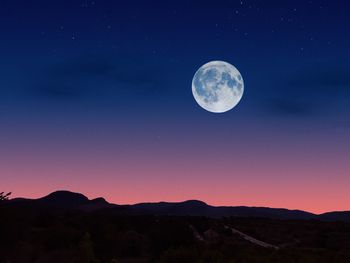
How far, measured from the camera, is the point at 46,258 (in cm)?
2933

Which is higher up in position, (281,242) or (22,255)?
(281,242)

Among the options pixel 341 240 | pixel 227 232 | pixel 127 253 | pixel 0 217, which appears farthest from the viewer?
pixel 227 232

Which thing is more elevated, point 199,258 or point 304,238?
point 304,238

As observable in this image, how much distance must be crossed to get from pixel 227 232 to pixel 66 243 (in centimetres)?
2809

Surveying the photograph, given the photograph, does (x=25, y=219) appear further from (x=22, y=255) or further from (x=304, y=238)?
(x=304, y=238)

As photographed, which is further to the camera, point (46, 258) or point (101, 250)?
point (101, 250)

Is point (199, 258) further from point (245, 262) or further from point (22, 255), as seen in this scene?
point (22, 255)

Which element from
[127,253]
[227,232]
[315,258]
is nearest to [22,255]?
[127,253]

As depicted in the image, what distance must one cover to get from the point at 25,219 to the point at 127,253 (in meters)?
7.17

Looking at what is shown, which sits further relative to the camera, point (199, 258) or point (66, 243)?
point (66, 243)

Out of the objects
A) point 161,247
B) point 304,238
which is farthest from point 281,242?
point 161,247

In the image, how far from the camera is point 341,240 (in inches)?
2032

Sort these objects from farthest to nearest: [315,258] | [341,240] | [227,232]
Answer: [227,232] < [341,240] < [315,258]

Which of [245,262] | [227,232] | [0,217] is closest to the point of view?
[245,262]
